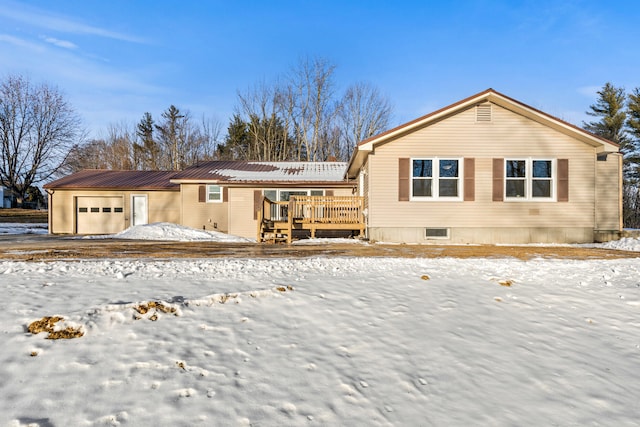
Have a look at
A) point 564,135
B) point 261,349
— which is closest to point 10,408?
point 261,349

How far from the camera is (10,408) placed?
2.29 m

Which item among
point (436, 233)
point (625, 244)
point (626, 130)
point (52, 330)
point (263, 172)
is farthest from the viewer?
point (626, 130)

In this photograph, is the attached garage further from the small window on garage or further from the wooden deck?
the small window on garage

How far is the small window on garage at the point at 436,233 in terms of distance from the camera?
39.2 ft

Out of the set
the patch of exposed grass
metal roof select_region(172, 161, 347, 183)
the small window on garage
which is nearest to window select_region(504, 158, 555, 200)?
the small window on garage

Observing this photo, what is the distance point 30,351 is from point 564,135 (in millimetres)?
14133

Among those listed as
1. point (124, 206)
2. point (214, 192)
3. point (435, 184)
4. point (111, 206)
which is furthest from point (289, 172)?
point (111, 206)

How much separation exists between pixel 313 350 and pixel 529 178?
1128 centimetres

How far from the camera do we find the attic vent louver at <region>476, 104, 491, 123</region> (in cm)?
1186

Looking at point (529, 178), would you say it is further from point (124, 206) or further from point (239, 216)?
point (124, 206)

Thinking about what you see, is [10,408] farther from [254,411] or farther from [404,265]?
[404,265]

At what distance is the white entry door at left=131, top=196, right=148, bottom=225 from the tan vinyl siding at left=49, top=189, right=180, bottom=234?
7.3 inches

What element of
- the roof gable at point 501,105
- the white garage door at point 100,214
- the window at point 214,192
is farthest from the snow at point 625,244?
the white garage door at point 100,214

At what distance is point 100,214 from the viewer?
62.3ft
